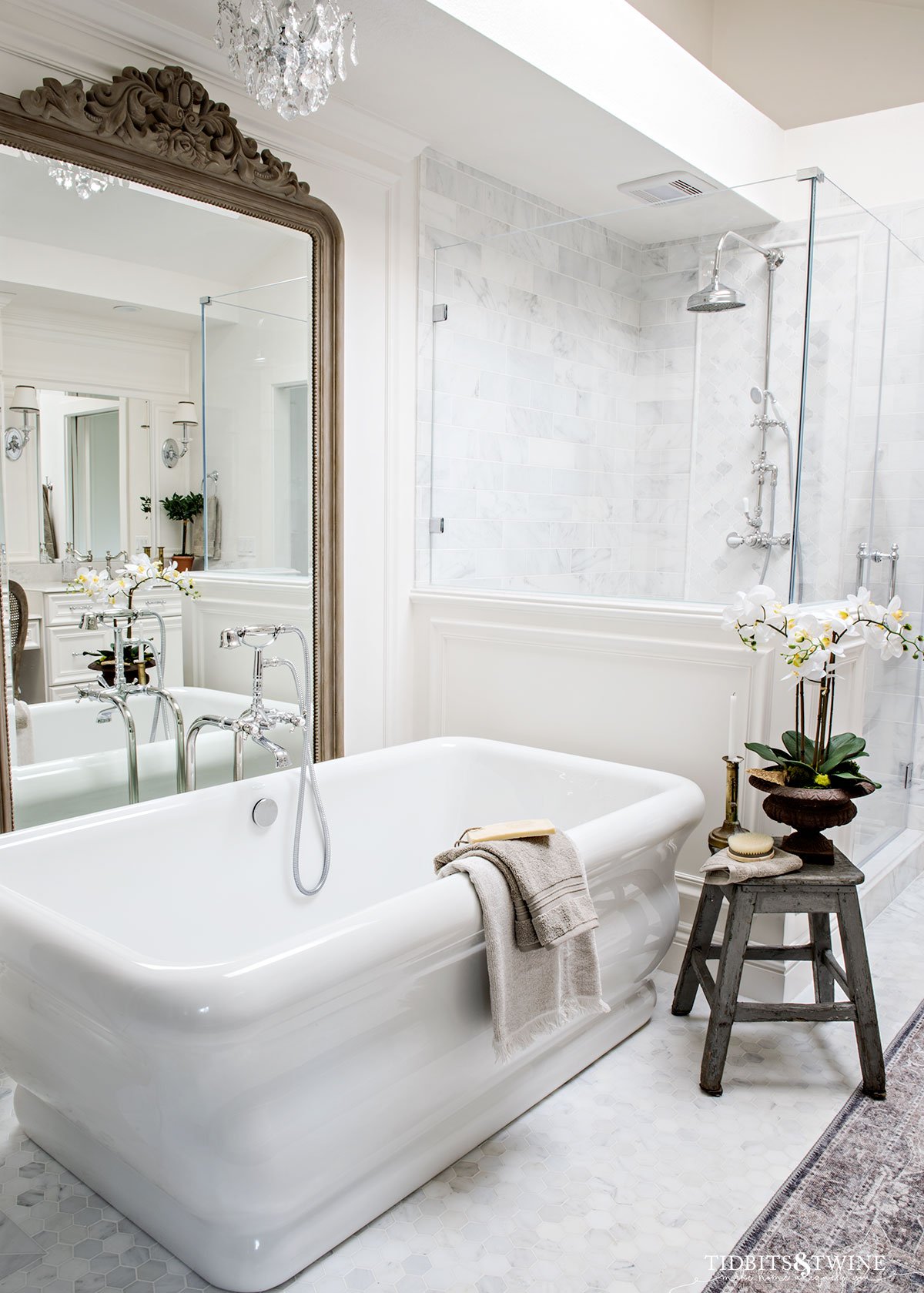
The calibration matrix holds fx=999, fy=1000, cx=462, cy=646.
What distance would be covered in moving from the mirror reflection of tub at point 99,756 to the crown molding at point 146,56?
142 cm

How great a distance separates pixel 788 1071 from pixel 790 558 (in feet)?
4.35

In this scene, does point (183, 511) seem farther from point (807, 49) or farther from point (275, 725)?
point (807, 49)

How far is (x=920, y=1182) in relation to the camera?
192cm

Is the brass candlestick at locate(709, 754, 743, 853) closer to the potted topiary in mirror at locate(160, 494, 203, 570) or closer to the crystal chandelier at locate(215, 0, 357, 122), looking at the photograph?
the potted topiary in mirror at locate(160, 494, 203, 570)

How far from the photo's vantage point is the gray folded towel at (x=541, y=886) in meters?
1.83

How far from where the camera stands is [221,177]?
8.39ft

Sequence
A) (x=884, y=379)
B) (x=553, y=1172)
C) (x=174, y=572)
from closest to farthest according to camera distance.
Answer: (x=553, y=1172), (x=174, y=572), (x=884, y=379)

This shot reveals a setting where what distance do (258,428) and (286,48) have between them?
1.08 m

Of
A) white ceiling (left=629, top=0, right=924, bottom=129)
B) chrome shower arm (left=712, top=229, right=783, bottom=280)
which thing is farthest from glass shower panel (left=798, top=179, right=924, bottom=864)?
white ceiling (left=629, top=0, right=924, bottom=129)

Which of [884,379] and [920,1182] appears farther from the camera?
[884,379]

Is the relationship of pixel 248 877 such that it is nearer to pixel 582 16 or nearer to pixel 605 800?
pixel 605 800

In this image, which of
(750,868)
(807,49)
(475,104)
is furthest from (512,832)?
(807,49)

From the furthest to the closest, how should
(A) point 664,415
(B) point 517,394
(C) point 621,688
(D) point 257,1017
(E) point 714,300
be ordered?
(B) point 517,394, (A) point 664,415, (E) point 714,300, (C) point 621,688, (D) point 257,1017

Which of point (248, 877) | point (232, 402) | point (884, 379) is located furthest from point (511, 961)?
point (884, 379)
